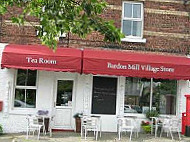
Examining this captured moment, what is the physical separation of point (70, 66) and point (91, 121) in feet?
7.11

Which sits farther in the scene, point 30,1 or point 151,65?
point 151,65

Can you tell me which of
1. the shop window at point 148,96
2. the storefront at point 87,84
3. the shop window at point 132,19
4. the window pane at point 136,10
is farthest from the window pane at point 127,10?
the shop window at point 148,96

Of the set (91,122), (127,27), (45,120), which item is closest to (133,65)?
(127,27)

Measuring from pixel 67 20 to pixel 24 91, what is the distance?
8923mm

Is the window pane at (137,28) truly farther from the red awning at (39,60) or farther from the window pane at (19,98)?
the window pane at (19,98)

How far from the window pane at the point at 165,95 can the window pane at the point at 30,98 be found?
5.09m

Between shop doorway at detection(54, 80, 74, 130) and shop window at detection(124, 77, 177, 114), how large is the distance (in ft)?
7.76

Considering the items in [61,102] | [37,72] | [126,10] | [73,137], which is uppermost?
[126,10]

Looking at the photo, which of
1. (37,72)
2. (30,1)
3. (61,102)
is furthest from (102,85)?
(30,1)

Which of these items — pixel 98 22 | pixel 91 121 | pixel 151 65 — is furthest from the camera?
pixel 151 65

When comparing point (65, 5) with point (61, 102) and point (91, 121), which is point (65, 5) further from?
point (61, 102)

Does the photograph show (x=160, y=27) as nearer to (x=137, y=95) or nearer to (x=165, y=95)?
(x=165, y=95)

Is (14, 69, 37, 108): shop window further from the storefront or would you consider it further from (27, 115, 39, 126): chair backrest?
(27, 115, 39, 126): chair backrest

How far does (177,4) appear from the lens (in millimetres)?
14453
